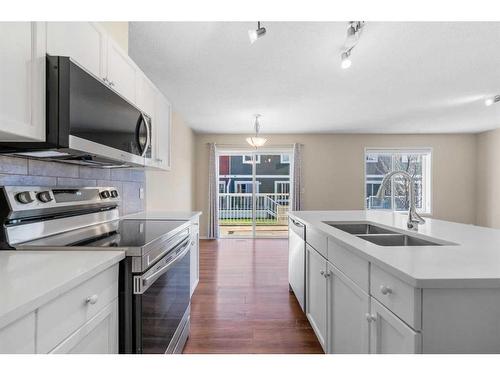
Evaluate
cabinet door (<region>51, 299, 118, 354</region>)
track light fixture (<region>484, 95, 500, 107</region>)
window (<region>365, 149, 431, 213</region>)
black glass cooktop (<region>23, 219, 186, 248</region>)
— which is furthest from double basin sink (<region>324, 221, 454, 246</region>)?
window (<region>365, 149, 431, 213</region>)

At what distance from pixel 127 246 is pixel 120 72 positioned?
1152mm

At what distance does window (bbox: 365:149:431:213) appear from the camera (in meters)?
6.29

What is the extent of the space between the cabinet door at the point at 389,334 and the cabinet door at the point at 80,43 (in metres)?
1.61

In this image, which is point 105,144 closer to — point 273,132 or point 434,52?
point 434,52

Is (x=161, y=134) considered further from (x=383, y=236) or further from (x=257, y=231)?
(x=257, y=231)

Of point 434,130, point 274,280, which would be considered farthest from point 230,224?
point 434,130

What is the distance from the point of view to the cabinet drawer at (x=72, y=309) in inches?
27.7

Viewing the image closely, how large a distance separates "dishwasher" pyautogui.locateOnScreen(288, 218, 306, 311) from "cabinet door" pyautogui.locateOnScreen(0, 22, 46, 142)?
1.85 metres

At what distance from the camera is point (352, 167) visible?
6.20 m

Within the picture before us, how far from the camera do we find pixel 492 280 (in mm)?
781

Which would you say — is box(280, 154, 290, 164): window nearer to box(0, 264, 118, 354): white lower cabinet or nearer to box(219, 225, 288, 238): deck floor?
box(219, 225, 288, 238): deck floor

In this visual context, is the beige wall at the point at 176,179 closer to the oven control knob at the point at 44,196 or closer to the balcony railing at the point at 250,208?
the balcony railing at the point at 250,208

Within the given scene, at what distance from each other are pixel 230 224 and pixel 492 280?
20.5 ft

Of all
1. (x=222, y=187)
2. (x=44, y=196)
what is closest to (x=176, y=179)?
(x=222, y=187)
